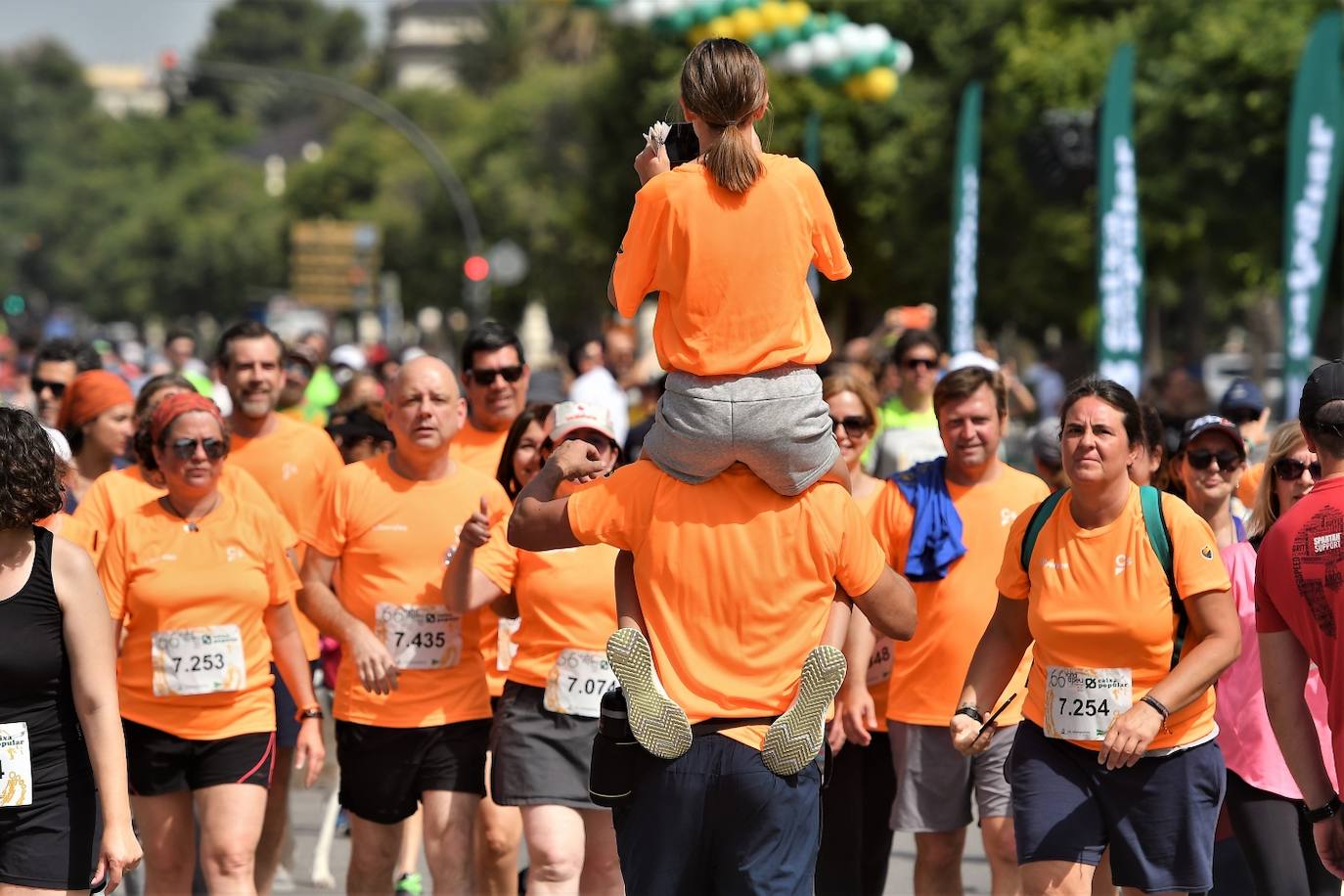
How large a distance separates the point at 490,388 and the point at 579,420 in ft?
7.13

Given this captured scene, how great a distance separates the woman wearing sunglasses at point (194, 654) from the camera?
686 cm

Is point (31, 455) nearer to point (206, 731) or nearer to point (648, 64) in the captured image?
point (206, 731)

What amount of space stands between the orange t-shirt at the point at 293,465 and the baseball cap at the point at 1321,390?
4.50 meters

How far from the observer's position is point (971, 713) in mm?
6055

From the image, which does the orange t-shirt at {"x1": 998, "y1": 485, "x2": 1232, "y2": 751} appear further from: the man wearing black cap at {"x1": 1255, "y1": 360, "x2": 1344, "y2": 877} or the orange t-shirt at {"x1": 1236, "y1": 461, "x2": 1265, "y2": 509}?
the orange t-shirt at {"x1": 1236, "y1": 461, "x2": 1265, "y2": 509}

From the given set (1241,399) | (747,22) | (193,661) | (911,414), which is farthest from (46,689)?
(747,22)

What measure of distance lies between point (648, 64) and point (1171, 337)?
2149 centimetres

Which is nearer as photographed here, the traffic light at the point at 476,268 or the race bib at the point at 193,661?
the race bib at the point at 193,661

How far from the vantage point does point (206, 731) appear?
6.89 meters

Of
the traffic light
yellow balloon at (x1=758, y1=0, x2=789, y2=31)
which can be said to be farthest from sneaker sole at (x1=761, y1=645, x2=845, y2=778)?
the traffic light

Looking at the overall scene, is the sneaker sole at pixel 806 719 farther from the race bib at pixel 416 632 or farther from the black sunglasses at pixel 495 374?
the black sunglasses at pixel 495 374

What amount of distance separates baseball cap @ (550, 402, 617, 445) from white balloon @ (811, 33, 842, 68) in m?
16.5

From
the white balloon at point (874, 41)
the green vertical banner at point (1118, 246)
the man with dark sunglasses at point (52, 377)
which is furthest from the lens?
the white balloon at point (874, 41)

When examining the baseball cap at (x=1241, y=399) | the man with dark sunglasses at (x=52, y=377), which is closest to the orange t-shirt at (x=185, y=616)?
the man with dark sunglasses at (x=52, y=377)
